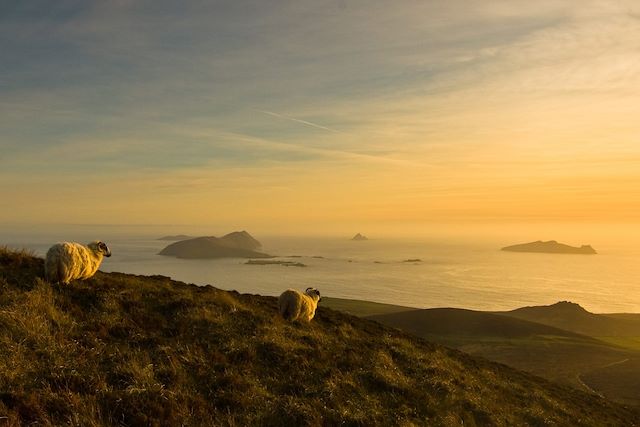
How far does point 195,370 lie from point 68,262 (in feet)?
24.5

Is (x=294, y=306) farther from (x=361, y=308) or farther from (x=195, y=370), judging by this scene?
(x=361, y=308)

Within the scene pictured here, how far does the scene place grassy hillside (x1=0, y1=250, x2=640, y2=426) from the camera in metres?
8.84

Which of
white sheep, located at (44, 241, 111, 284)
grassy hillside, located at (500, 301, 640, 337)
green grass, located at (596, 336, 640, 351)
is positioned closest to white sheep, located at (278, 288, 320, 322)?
white sheep, located at (44, 241, 111, 284)

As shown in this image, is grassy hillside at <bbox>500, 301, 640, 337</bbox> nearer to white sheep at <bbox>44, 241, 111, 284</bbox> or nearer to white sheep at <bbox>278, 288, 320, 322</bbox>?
white sheep at <bbox>278, 288, 320, 322</bbox>

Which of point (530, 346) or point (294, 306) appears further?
point (530, 346)

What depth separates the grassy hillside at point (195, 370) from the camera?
29.0 ft

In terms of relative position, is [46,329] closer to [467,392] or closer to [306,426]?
[306,426]

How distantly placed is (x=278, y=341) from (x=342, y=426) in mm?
5676

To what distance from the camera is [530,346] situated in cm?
7356

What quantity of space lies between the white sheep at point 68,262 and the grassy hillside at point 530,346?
4916 centimetres

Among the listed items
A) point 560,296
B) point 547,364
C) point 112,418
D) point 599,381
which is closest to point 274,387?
point 112,418

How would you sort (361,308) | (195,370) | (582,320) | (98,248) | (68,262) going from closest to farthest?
(195,370) → (68,262) → (98,248) → (582,320) → (361,308)

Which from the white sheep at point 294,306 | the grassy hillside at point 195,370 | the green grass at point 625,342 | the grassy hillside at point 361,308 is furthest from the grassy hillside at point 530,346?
the white sheep at point 294,306

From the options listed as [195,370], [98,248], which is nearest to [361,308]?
[98,248]
